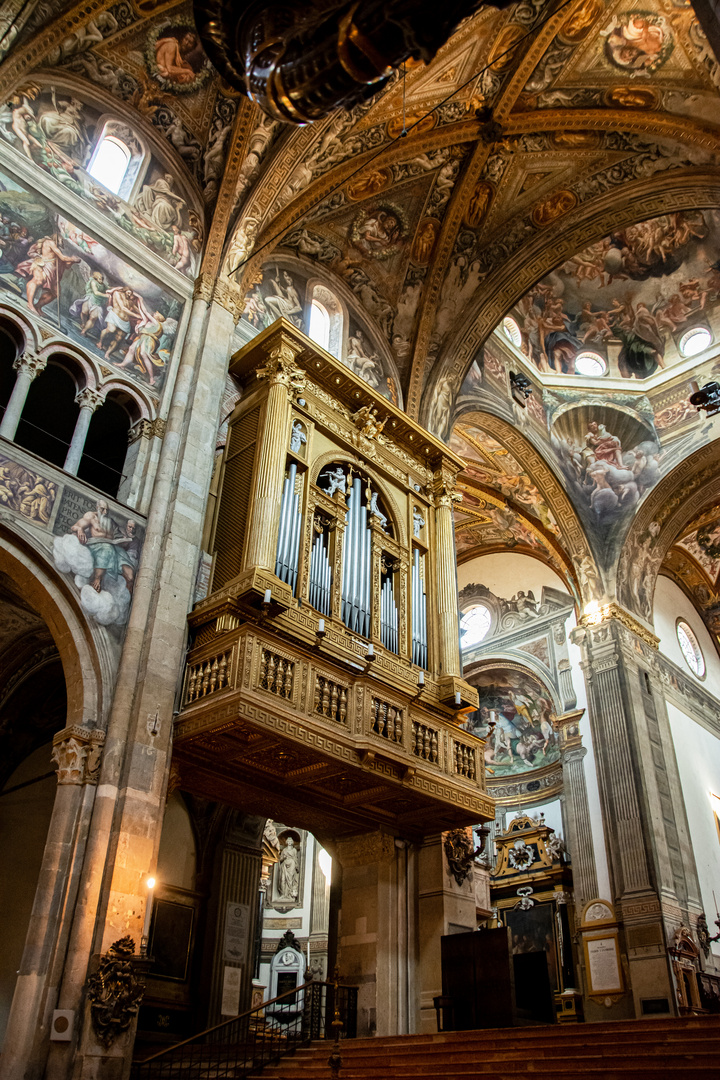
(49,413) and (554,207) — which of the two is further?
(554,207)

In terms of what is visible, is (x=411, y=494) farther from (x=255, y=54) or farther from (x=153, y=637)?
(x=255, y=54)

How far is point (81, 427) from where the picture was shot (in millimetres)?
11656

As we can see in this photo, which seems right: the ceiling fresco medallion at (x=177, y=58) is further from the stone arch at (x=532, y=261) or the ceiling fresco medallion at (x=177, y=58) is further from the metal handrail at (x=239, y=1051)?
the metal handrail at (x=239, y=1051)

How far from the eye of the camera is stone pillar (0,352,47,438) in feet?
34.7

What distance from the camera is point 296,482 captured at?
1327cm

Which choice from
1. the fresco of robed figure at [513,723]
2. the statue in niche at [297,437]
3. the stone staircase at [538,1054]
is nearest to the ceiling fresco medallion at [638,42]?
the statue in niche at [297,437]

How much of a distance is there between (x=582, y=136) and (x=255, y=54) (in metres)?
13.7

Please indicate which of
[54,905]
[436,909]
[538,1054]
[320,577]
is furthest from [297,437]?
[538,1054]

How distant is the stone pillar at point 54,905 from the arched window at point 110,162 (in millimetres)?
8988

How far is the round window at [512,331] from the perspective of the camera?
2339 centimetres

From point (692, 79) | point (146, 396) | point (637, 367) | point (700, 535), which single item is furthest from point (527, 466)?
point (146, 396)

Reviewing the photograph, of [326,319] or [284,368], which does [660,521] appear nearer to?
[326,319]

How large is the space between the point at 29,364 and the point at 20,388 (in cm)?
45

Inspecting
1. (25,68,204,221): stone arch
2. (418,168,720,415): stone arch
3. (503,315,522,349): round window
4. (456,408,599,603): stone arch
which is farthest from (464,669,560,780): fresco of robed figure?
(25,68,204,221): stone arch
